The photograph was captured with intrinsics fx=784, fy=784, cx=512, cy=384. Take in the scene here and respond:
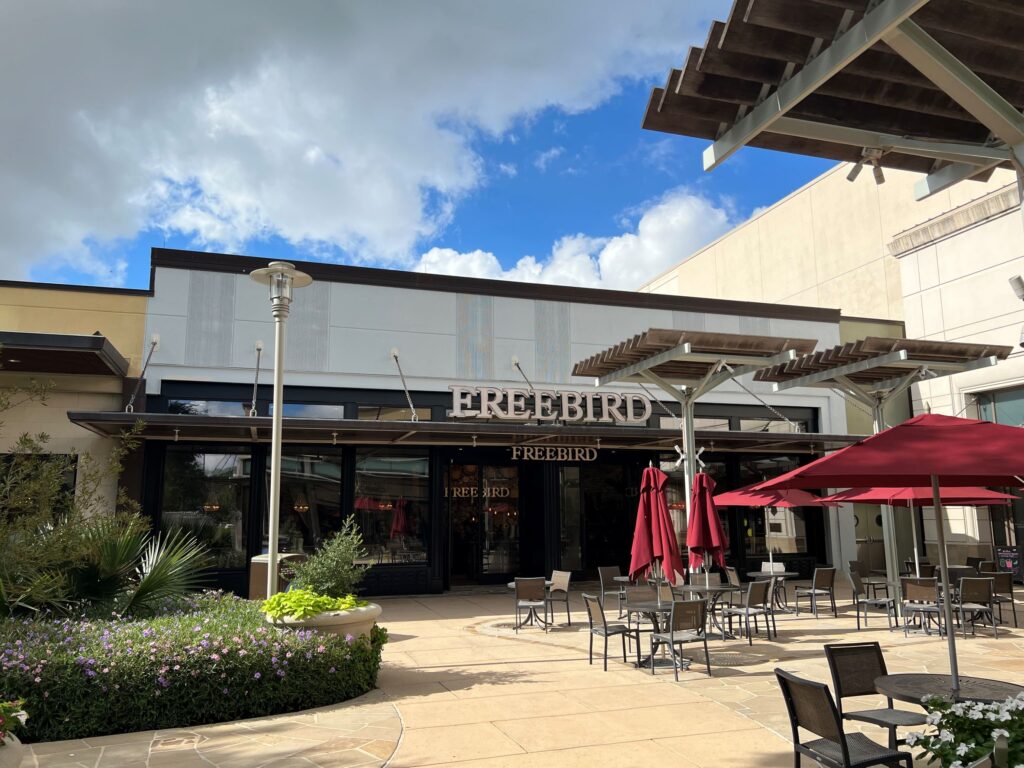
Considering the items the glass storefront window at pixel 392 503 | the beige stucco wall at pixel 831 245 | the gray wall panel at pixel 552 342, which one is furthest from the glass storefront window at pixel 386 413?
the beige stucco wall at pixel 831 245

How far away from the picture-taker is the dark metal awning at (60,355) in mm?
13289

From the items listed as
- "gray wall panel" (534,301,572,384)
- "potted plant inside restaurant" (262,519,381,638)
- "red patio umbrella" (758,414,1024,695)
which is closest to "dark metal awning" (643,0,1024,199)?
"red patio umbrella" (758,414,1024,695)

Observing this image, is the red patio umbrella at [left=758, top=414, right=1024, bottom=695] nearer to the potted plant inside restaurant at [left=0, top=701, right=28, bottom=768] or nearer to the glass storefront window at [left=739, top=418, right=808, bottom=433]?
the potted plant inside restaurant at [left=0, top=701, right=28, bottom=768]

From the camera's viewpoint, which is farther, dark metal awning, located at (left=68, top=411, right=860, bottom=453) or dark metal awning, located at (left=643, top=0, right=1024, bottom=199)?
dark metal awning, located at (left=68, top=411, right=860, bottom=453)

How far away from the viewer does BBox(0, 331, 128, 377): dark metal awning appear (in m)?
13.3

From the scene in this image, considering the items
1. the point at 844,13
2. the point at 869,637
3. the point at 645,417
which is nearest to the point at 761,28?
the point at 844,13

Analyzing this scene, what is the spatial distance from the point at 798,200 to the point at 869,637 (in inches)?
862

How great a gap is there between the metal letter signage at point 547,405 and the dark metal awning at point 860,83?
11913 millimetres

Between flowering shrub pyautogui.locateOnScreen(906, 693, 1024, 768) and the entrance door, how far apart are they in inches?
604

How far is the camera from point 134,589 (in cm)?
893

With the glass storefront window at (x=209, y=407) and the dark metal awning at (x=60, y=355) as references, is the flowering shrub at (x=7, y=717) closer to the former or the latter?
the dark metal awning at (x=60, y=355)

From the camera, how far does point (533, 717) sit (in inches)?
278

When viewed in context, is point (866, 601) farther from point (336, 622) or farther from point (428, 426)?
point (336, 622)

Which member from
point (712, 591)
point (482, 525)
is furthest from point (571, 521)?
point (712, 591)
